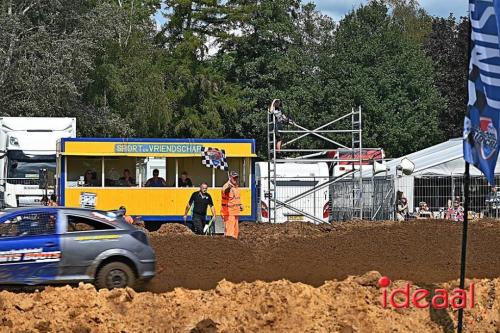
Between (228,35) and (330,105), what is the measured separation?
893 cm

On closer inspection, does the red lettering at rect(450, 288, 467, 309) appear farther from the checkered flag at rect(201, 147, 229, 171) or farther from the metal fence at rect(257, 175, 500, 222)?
the checkered flag at rect(201, 147, 229, 171)

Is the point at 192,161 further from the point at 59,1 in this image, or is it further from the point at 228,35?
Result: the point at 228,35

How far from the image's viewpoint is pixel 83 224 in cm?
1374

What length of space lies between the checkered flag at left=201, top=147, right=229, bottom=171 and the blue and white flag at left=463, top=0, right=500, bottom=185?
49.3 feet

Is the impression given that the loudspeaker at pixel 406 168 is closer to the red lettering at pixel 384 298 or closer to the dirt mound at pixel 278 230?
the dirt mound at pixel 278 230

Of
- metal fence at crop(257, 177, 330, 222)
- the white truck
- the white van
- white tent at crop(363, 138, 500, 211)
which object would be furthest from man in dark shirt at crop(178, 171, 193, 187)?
white tent at crop(363, 138, 500, 211)

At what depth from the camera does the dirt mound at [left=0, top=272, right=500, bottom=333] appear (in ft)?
36.6

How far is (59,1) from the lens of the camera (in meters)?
42.8

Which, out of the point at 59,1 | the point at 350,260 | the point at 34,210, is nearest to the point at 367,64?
the point at 59,1

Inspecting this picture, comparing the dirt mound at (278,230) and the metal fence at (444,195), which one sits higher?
the metal fence at (444,195)

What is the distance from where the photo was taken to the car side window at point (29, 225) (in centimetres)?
1328

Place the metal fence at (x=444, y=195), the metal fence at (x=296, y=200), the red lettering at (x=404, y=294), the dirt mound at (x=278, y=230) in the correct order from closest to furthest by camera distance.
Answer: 1. the red lettering at (x=404, y=294)
2. the dirt mound at (x=278, y=230)
3. the metal fence at (x=444, y=195)
4. the metal fence at (x=296, y=200)

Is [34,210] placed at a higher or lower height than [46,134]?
lower

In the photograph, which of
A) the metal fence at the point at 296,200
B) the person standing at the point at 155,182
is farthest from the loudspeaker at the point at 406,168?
the person standing at the point at 155,182
